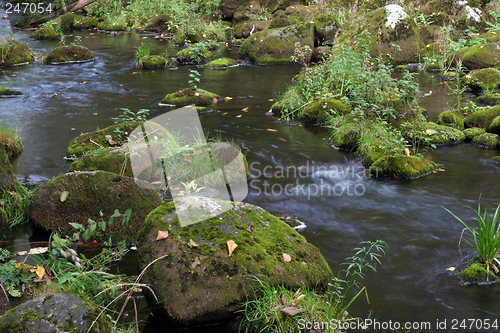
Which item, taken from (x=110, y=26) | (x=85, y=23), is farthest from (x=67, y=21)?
(x=110, y=26)

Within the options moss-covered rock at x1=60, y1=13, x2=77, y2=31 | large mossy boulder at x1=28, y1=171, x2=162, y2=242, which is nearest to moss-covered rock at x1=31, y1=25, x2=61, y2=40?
moss-covered rock at x1=60, y1=13, x2=77, y2=31

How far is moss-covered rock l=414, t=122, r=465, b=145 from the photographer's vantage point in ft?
24.9

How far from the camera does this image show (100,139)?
685 centimetres

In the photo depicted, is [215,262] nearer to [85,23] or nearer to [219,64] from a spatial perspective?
[219,64]

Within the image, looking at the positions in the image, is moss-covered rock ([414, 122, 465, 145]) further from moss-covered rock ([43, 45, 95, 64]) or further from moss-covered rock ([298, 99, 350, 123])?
moss-covered rock ([43, 45, 95, 64])

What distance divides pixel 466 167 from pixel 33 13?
90.4 ft

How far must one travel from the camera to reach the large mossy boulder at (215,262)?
3166 mm

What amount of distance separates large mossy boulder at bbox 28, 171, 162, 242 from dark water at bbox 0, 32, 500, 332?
441 millimetres

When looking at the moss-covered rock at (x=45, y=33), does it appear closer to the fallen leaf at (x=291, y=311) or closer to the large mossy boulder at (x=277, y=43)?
the large mossy boulder at (x=277, y=43)

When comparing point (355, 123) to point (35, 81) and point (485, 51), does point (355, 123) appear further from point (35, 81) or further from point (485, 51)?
point (35, 81)

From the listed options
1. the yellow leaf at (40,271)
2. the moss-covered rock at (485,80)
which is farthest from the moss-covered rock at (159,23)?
the yellow leaf at (40,271)

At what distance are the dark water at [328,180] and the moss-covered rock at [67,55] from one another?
220 centimetres

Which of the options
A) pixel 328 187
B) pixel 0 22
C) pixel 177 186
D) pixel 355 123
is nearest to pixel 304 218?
pixel 328 187

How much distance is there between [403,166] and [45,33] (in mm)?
19673
